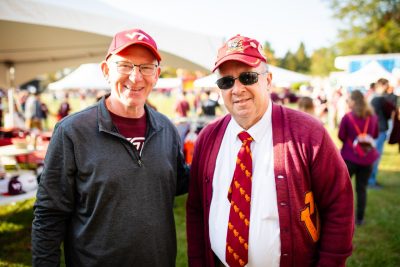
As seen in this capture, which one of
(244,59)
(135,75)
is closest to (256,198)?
(244,59)

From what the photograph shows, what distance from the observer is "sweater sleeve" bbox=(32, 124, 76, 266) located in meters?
1.65

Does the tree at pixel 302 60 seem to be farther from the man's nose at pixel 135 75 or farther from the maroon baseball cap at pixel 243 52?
the man's nose at pixel 135 75

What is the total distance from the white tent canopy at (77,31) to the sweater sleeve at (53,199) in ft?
7.88

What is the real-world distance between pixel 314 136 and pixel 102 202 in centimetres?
117

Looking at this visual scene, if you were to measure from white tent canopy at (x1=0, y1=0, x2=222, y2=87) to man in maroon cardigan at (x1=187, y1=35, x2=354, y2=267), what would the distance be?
2809 millimetres

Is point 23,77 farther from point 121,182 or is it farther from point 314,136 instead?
point 314,136

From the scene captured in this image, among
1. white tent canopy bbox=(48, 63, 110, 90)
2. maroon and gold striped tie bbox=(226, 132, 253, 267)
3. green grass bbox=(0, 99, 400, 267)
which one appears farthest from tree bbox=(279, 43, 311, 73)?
maroon and gold striped tie bbox=(226, 132, 253, 267)

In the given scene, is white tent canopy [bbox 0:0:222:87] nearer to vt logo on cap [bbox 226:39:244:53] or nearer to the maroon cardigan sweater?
vt logo on cap [bbox 226:39:244:53]

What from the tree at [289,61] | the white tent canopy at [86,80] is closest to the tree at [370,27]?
the white tent canopy at [86,80]

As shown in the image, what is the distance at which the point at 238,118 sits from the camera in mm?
1793

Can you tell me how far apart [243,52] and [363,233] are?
3897mm

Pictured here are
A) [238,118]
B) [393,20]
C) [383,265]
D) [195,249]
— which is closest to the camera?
[238,118]

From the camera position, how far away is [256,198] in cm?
168

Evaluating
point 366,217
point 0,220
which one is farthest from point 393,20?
point 0,220
